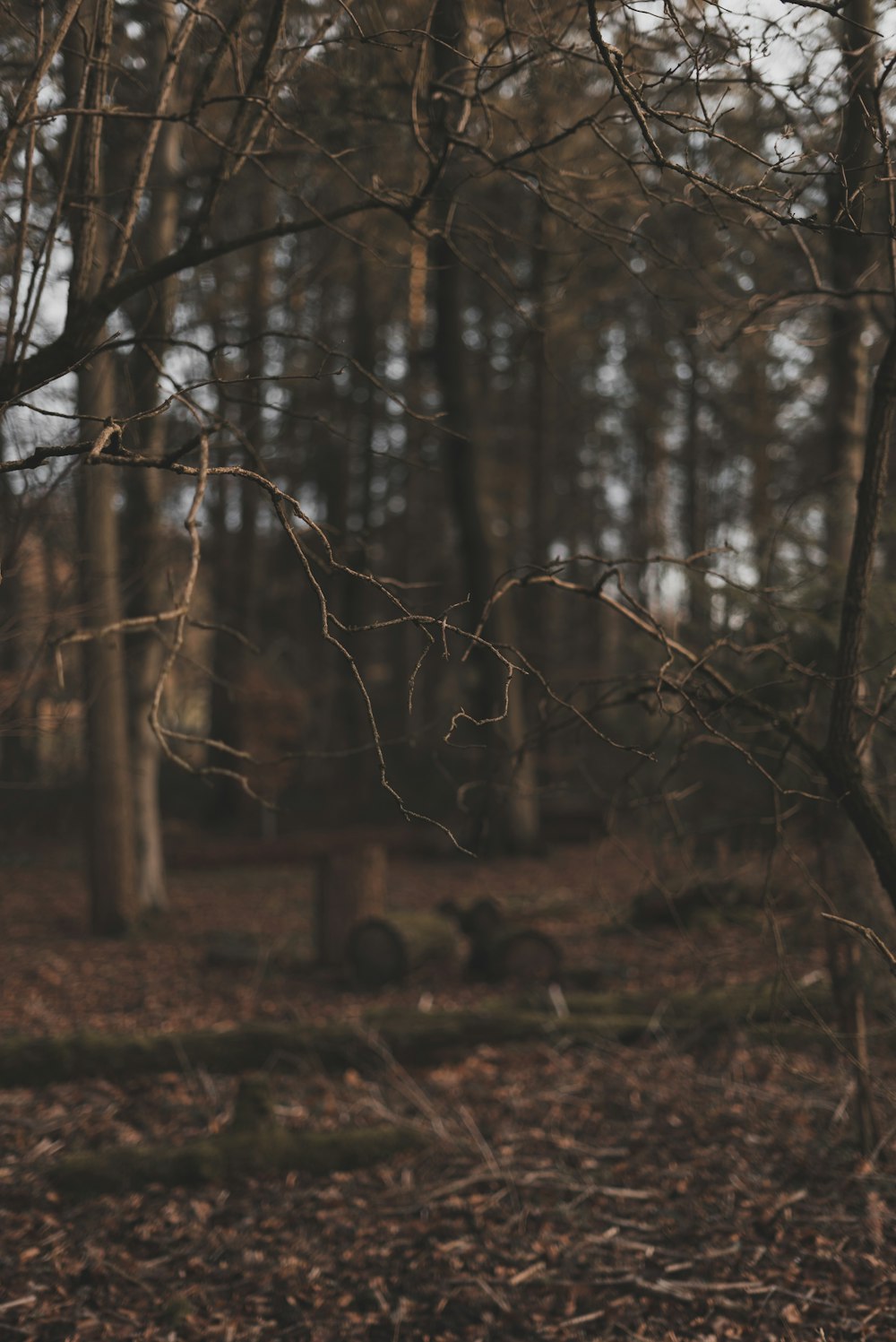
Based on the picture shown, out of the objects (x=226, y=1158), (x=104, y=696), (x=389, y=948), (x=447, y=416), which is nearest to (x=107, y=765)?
(x=104, y=696)

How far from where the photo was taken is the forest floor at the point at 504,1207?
11.8ft

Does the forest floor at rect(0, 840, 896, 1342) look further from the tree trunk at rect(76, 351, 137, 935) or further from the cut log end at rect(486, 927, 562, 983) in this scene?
the tree trunk at rect(76, 351, 137, 935)

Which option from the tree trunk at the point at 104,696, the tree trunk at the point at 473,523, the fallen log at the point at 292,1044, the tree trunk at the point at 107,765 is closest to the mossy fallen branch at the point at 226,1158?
the fallen log at the point at 292,1044

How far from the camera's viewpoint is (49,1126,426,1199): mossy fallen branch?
4.46m

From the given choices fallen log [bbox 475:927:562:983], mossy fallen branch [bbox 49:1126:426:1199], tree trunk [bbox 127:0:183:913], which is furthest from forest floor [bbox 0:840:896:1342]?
tree trunk [bbox 127:0:183:913]

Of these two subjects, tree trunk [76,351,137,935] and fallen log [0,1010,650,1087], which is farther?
tree trunk [76,351,137,935]

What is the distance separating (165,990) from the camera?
7523mm

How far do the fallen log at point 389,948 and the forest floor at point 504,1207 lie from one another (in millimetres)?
826

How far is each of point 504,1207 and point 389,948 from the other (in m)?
3.40

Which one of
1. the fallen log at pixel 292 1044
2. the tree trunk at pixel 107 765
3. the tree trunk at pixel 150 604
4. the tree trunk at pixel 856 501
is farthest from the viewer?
the tree trunk at pixel 150 604

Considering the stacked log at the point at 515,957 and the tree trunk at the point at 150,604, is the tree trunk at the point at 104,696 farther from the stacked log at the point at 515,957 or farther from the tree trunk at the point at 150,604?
the stacked log at the point at 515,957

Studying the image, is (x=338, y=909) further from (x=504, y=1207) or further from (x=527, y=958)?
(x=504, y=1207)

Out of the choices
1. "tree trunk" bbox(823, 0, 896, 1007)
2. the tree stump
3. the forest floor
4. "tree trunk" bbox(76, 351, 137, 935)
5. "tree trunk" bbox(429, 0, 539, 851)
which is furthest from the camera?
"tree trunk" bbox(429, 0, 539, 851)

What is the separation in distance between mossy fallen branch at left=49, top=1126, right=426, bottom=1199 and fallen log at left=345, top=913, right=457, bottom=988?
269 cm
